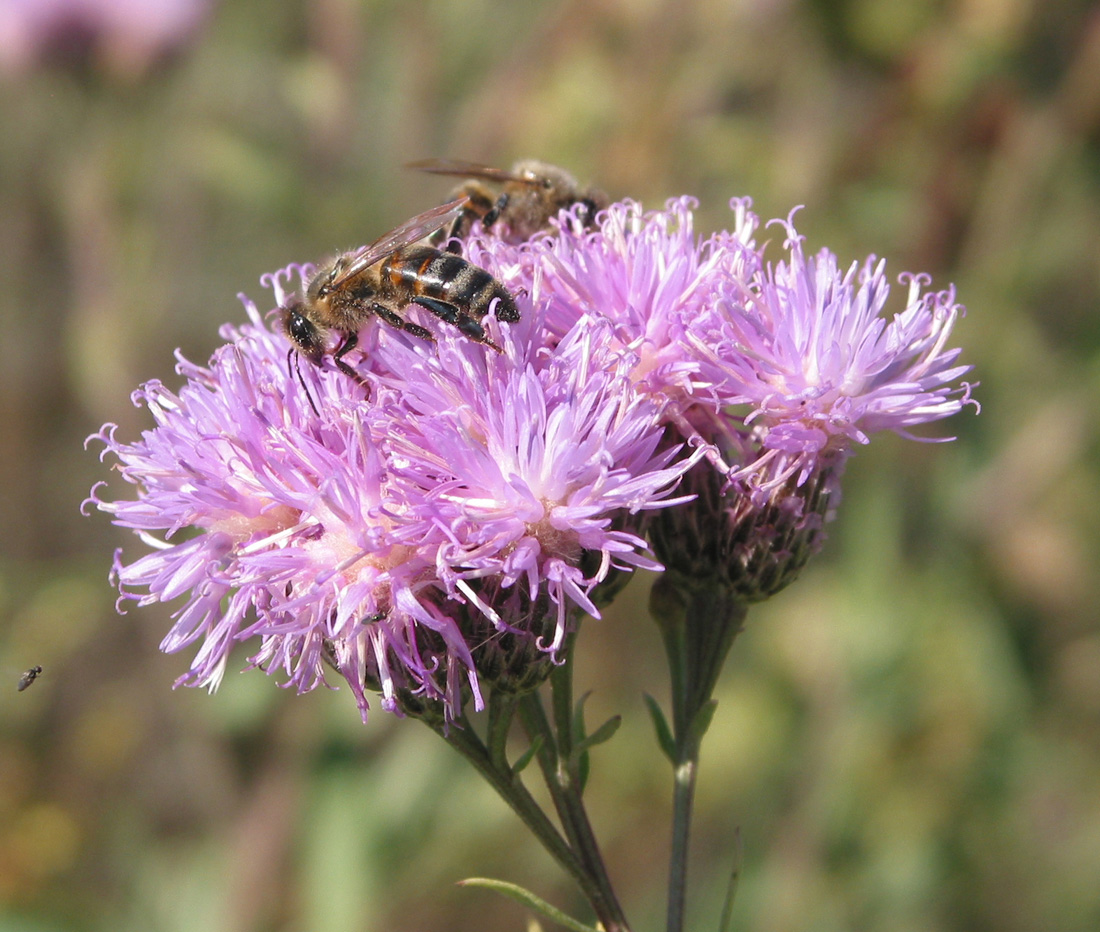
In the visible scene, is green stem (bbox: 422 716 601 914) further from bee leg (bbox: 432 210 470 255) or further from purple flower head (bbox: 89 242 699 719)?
bee leg (bbox: 432 210 470 255)

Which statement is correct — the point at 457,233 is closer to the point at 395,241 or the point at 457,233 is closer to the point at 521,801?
the point at 395,241

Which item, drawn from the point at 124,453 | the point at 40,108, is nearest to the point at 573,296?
the point at 124,453

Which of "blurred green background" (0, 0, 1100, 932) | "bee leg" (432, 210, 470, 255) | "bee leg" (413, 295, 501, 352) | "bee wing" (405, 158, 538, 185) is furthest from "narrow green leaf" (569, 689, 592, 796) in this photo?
"blurred green background" (0, 0, 1100, 932)

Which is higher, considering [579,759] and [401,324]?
[401,324]

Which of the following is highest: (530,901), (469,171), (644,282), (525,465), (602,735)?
(469,171)

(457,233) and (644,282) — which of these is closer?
(644,282)

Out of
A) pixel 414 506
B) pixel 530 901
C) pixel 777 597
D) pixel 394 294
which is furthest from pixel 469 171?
pixel 777 597

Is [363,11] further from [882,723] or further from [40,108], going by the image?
[882,723]
